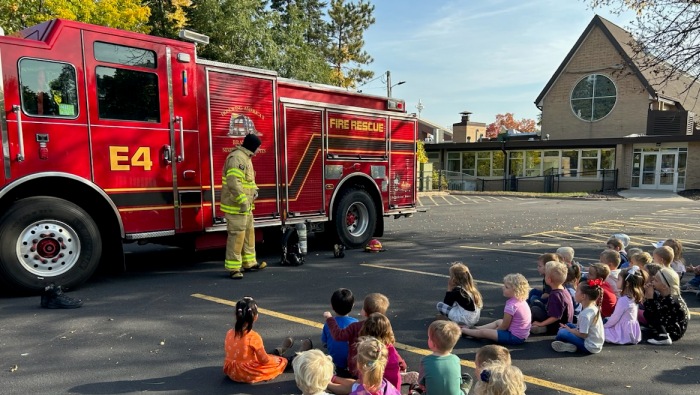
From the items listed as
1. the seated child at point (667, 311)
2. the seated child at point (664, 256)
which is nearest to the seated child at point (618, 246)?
the seated child at point (664, 256)

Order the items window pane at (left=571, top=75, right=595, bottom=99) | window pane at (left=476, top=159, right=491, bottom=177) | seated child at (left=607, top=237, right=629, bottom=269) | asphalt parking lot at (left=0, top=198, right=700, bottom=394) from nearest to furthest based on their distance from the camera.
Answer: asphalt parking lot at (left=0, top=198, right=700, bottom=394), seated child at (left=607, top=237, right=629, bottom=269), window pane at (left=571, top=75, right=595, bottom=99), window pane at (left=476, top=159, right=491, bottom=177)

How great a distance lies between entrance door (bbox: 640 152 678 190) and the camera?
27.7m

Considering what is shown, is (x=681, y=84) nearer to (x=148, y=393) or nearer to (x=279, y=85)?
(x=279, y=85)

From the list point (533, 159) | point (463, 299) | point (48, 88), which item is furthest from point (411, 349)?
point (533, 159)

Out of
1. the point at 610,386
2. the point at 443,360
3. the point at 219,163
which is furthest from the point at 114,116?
the point at 610,386

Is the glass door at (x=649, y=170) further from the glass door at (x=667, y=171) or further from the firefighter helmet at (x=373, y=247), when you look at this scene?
the firefighter helmet at (x=373, y=247)

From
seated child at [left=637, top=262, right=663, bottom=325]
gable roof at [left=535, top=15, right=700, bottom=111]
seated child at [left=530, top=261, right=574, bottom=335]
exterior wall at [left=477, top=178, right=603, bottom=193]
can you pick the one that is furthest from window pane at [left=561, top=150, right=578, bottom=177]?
seated child at [left=530, top=261, right=574, bottom=335]

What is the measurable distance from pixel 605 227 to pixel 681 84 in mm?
30927

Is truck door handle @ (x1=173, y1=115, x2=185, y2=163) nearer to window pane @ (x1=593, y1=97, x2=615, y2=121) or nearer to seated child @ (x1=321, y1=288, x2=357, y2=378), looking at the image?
seated child @ (x1=321, y1=288, x2=357, y2=378)

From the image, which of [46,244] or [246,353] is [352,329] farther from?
[46,244]

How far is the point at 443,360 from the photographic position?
9.64ft

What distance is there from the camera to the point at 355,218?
369 inches

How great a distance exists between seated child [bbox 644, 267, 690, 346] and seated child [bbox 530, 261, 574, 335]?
29.0 inches

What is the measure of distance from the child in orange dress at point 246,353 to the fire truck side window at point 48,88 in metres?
3.73
